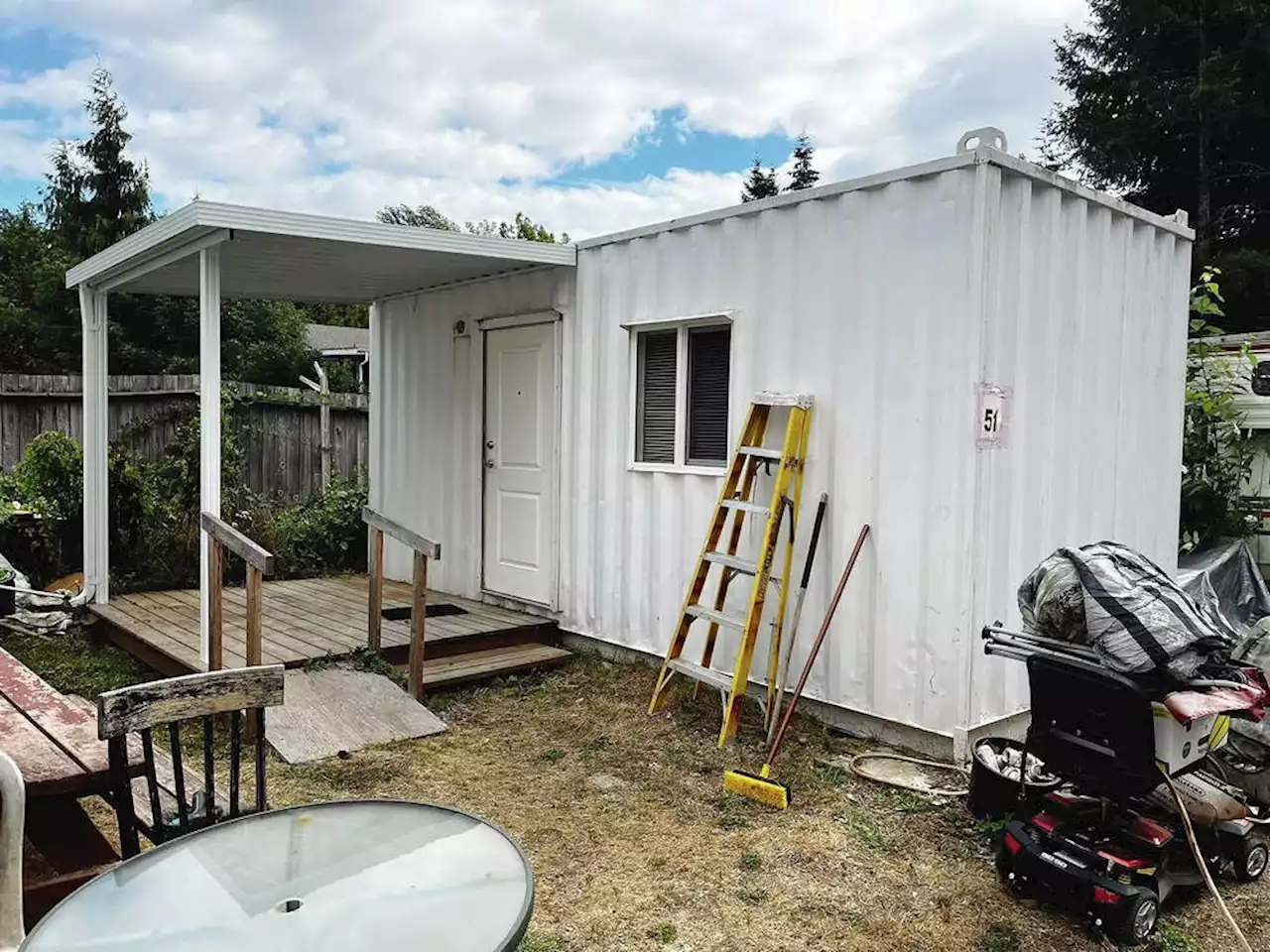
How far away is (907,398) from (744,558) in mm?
1264

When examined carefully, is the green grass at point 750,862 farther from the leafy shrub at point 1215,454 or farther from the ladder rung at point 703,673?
the leafy shrub at point 1215,454

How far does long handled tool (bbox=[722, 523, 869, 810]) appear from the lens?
147 inches

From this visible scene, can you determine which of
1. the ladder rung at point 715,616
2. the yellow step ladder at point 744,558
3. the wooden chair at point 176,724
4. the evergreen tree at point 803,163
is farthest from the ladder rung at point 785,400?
the evergreen tree at point 803,163

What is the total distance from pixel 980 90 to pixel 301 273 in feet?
52.9

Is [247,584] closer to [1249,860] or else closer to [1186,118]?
[1249,860]

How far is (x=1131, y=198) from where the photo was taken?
56.7 feet

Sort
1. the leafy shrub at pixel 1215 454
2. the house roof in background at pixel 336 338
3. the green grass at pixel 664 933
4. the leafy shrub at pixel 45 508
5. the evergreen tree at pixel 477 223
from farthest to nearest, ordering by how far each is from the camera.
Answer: the evergreen tree at pixel 477 223, the house roof in background at pixel 336 338, the leafy shrub at pixel 45 508, the leafy shrub at pixel 1215 454, the green grass at pixel 664 933

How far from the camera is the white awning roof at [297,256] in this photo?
4.64 m

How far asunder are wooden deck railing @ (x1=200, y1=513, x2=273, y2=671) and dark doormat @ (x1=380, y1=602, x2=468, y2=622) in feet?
5.11

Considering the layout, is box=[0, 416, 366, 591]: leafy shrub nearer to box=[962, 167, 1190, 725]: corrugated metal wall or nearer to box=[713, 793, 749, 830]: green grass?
box=[713, 793, 749, 830]: green grass

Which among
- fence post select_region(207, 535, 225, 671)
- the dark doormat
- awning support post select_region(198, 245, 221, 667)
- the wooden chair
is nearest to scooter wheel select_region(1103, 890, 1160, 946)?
the wooden chair

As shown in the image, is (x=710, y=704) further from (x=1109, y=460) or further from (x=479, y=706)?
(x=1109, y=460)

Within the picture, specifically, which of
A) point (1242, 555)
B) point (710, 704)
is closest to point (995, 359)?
point (710, 704)

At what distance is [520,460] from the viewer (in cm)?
645
